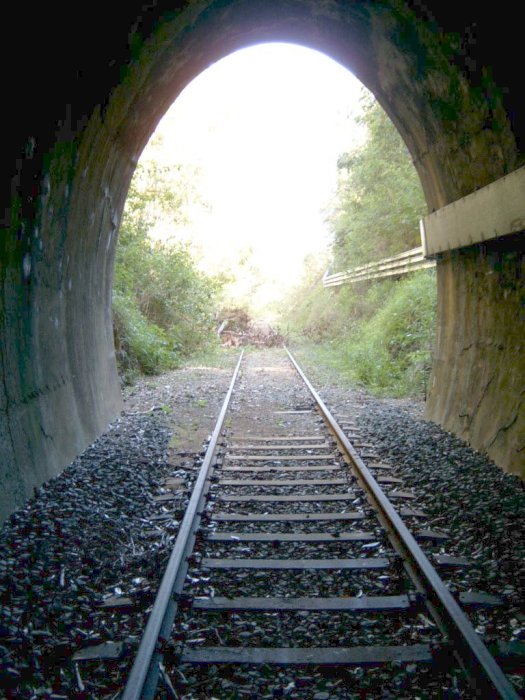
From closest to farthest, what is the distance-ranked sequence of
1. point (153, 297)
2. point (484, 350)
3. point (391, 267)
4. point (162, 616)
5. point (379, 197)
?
point (162, 616) → point (484, 350) → point (379, 197) → point (391, 267) → point (153, 297)

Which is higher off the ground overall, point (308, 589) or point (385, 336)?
point (385, 336)

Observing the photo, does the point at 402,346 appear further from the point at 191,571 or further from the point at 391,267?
the point at 191,571

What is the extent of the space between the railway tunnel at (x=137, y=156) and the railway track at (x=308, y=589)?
1524 mm

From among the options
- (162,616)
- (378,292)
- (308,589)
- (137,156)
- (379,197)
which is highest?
(379,197)

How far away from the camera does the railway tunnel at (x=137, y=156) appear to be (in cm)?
459

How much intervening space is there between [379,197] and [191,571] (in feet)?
45.0

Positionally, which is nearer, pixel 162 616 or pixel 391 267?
pixel 162 616

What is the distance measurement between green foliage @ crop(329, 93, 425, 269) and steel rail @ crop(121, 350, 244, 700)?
38.6ft

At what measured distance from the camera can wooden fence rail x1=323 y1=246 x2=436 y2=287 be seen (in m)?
14.2

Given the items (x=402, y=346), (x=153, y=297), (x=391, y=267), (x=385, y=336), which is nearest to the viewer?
(x=402, y=346)

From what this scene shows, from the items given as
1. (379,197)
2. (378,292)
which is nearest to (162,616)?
(379,197)

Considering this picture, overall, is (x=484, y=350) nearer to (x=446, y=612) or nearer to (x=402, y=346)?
(x=446, y=612)

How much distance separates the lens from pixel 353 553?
162 inches

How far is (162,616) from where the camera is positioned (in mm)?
3104
